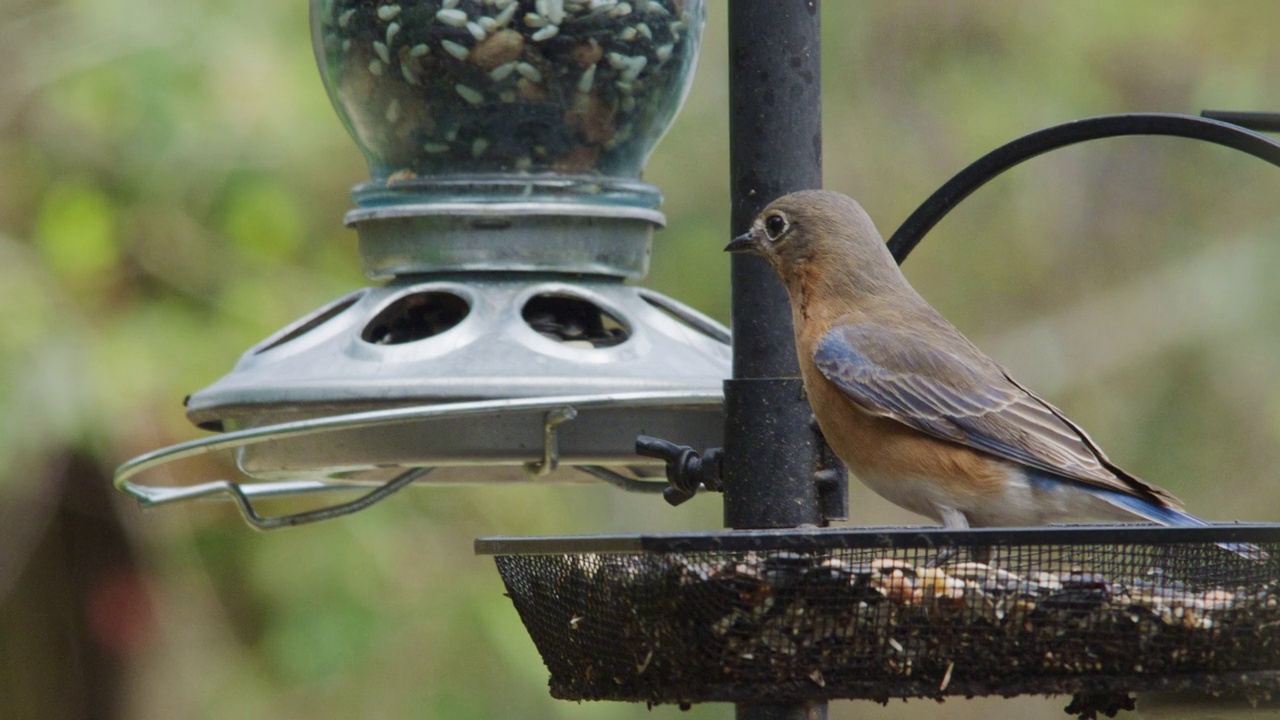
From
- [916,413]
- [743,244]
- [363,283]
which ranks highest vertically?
[743,244]

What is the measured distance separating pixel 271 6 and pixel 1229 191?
6800mm

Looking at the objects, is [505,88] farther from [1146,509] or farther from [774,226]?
[1146,509]

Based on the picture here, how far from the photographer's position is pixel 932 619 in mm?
2902

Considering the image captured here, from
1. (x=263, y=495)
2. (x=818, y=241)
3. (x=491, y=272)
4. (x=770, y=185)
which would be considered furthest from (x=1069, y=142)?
(x=263, y=495)

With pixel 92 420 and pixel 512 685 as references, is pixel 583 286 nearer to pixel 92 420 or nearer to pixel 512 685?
pixel 92 420

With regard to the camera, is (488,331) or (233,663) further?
(233,663)

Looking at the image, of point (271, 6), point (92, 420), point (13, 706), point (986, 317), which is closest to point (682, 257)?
point (986, 317)

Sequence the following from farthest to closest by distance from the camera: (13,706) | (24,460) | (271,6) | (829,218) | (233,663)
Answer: (13,706) < (233,663) < (271,6) < (24,460) < (829,218)

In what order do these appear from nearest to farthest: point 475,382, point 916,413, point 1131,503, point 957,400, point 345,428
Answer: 1. point 345,428
2. point 475,382
3. point 1131,503
4. point 916,413
5. point 957,400

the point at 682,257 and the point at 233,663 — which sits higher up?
the point at 682,257

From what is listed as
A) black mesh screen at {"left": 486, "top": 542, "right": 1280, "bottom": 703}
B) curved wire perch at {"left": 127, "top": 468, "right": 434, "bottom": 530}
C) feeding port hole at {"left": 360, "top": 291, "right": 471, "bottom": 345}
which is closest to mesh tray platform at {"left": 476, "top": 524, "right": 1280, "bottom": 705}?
black mesh screen at {"left": 486, "top": 542, "right": 1280, "bottom": 703}

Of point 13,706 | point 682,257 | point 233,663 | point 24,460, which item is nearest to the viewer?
point 24,460

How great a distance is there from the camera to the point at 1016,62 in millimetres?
10961

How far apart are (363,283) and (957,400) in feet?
16.9
